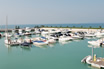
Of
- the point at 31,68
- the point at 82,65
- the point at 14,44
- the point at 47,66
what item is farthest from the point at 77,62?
the point at 14,44

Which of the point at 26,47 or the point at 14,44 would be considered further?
the point at 14,44

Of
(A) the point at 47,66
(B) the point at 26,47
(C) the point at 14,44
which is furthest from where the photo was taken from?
(C) the point at 14,44

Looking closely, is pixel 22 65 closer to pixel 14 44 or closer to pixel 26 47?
pixel 26 47

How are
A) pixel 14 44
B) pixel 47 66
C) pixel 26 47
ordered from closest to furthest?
pixel 47 66 → pixel 26 47 → pixel 14 44

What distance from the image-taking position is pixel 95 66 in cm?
1522

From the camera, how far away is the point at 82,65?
1617 centimetres

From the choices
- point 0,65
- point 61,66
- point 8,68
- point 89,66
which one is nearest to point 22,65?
point 8,68

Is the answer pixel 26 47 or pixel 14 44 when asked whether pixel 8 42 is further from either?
pixel 26 47

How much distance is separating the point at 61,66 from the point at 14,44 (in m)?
16.6

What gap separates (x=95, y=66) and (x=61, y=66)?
362cm

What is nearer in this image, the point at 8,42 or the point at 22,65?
the point at 22,65

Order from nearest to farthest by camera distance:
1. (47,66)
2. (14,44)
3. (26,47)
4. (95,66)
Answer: (95,66) → (47,66) → (26,47) → (14,44)

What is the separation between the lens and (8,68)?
52.9 ft

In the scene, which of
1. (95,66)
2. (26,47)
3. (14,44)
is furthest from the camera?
(14,44)
